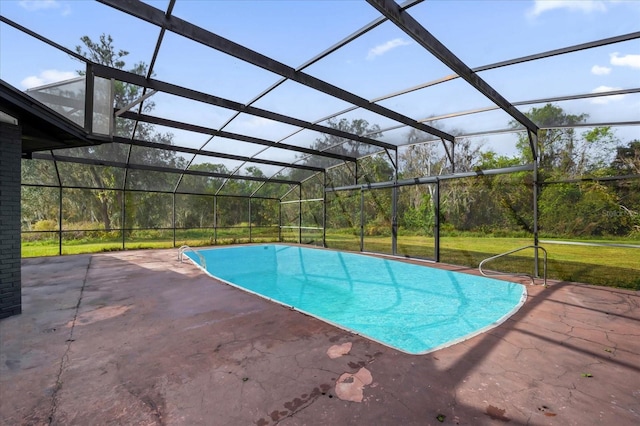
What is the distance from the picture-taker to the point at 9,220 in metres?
3.35

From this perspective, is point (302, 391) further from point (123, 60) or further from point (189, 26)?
point (123, 60)

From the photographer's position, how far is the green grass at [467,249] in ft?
23.0

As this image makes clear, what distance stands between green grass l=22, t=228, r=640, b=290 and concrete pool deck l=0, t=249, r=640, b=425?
4069mm

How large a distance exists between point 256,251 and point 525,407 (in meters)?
9.76

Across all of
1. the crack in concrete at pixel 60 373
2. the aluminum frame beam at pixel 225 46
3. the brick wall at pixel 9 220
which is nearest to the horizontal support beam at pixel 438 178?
the aluminum frame beam at pixel 225 46

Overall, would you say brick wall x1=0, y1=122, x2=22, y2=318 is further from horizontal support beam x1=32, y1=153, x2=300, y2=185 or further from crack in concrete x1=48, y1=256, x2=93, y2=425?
horizontal support beam x1=32, y1=153, x2=300, y2=185

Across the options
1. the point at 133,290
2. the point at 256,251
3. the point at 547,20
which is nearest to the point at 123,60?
the point at 256,251

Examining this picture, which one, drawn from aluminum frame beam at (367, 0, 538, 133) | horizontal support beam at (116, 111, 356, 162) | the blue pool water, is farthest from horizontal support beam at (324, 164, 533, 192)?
Result: the blue pool water

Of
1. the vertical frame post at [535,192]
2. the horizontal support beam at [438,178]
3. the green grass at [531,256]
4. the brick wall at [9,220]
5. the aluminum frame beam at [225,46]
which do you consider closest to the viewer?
the aluminum frame beam at [225,46]

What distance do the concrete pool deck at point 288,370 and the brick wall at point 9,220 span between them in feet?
0.82

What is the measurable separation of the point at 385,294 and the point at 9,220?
19.3 ft

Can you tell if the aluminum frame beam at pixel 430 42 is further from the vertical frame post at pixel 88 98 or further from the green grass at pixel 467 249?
the green grass at pixel 467 249

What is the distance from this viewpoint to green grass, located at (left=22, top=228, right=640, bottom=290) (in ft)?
23.0

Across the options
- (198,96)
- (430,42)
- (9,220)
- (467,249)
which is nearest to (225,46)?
(198,96)
